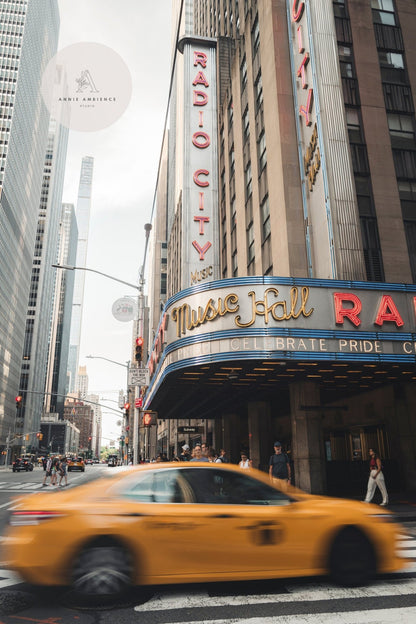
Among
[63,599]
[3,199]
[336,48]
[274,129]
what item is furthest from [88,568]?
[3,199]

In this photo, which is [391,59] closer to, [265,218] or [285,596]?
[265,218]

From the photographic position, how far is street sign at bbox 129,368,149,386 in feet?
55.3

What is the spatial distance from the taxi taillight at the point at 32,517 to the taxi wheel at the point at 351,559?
3.19 metres

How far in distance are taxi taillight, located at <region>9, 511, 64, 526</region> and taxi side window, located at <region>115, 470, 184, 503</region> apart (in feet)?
2.57

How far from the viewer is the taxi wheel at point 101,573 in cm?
468

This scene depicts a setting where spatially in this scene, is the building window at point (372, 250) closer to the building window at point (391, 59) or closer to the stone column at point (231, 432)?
the building window at point (391, 59)

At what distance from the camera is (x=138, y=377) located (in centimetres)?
1719

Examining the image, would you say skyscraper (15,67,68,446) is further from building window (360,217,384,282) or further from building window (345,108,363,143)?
building window (360,217,384,282)

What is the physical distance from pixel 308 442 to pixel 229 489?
39.9 ft

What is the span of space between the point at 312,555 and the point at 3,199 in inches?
4359

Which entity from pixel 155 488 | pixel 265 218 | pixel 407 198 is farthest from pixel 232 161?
pixel 155 488

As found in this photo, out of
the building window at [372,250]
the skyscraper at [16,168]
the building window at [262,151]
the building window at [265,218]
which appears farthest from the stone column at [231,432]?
the skyscraper at [16,168]

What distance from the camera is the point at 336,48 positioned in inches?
786

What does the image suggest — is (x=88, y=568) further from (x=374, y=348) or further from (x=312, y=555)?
(x=374, y=348)
